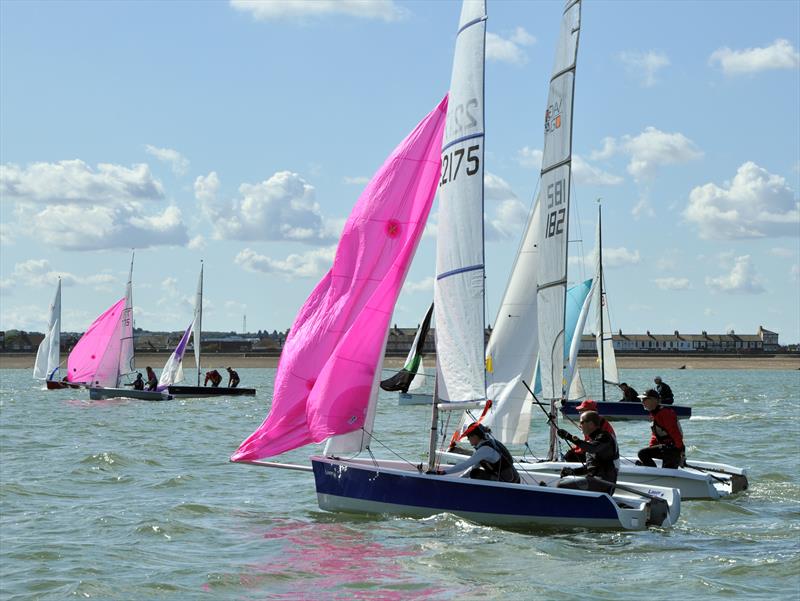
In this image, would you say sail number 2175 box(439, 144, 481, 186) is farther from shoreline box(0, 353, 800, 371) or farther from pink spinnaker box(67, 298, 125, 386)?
shoreline box(0, 353, 800, 371)

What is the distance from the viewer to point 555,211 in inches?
771

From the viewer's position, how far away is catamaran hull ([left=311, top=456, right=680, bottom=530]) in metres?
13.7

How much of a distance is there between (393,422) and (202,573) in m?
24.5

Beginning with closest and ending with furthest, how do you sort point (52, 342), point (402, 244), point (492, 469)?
point (492, 469), point (402, 244), point (52, 342)

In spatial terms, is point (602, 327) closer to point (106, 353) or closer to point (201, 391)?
point (201, 391)

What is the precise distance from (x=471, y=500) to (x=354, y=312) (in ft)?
9.55

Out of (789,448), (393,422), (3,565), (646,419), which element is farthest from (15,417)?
(3,565)

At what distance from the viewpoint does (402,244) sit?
15508 mm

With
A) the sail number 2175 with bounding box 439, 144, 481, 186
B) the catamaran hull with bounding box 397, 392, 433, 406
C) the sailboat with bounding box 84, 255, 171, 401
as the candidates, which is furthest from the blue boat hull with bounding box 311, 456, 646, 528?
the sailboat with bounding box 84, 255, 171, 401

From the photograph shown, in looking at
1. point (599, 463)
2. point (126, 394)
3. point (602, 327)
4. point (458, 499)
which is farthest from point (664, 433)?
point (126, 394)

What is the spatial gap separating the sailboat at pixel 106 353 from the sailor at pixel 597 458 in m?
35.4

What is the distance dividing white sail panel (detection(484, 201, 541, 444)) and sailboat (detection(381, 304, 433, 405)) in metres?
1.13

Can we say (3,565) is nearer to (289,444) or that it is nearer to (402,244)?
(289,444)

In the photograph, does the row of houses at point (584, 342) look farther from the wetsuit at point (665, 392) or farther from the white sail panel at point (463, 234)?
the white sail panel at point (463, 234)
